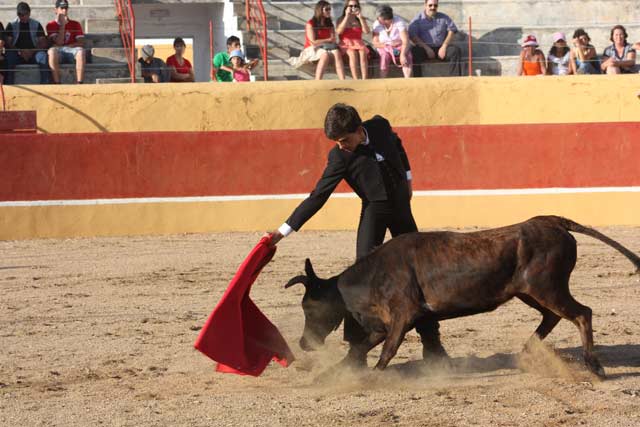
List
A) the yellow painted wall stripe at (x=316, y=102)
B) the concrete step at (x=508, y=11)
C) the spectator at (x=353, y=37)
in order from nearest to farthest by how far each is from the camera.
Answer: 1. the yellow painted wall stripe at (x=316, y=102)
2. the spectator at (x=353, y=37)
3. the concrete step at (x=508, y=11)

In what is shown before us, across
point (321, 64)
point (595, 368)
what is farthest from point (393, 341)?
point (321, 64)

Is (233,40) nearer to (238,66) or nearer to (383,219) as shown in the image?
(238,66)

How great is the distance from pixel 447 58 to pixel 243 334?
314 inches

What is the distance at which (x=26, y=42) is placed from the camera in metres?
12.4

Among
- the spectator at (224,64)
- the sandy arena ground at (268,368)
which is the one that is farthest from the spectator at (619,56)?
the sandy arena ground at (268,368)

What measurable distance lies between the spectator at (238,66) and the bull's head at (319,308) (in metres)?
7.39

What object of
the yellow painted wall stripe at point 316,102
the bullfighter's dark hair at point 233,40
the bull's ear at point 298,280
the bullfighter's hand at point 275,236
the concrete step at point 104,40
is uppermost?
the concrete step at point 104,40

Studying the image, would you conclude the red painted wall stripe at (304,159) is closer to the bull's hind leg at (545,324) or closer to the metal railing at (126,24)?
the metal railing at (126,24)

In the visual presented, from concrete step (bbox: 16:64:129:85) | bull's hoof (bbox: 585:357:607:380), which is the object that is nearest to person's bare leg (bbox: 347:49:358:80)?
concrete step (bbox: 16:64:129:85)

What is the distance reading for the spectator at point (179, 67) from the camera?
1266 centimetres

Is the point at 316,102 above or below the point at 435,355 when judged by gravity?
above

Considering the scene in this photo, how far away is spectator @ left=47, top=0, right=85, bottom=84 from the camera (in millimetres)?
12297

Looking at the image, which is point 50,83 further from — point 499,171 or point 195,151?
point 499,171

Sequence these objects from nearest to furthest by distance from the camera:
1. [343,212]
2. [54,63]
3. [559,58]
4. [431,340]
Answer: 1. [431,340]
2. [343,212]
3. [54,63]
4. [559,58]
